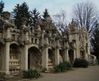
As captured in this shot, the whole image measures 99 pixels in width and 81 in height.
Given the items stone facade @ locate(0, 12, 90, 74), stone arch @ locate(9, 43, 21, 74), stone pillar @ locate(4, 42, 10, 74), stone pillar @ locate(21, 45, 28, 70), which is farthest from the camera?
stone pillar @ locate(21, 45, 28, 70)

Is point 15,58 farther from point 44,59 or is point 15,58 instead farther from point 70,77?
point 70,77

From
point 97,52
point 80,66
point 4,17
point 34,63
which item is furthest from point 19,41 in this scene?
point 97,52

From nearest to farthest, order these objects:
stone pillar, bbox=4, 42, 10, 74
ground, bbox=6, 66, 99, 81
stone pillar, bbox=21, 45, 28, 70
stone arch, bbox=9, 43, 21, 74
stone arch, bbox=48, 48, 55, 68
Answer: ground, bbox=6, 66, 99, 81 < stone pillar, bbox=4, 42, 10, 74 < stone arch, bbox=9, 43, 21, 74 < stone pillar, bbox=21, 45, 28, 70 < stone arch, bbox=48, 48, 55, 68

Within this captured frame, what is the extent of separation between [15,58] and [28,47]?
162 cm

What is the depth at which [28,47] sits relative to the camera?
2259 centimetres

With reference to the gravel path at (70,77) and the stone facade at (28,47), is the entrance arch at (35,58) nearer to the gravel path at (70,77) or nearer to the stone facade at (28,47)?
the stone facade at (28,47)

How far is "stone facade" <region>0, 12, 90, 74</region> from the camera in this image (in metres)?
19.7

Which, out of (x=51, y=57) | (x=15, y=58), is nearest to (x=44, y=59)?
(x=51, y=57)

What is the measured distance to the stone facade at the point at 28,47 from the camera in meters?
19.7

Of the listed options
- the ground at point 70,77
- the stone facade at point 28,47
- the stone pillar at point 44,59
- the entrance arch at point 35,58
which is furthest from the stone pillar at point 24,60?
the stone pillar at point 44,59

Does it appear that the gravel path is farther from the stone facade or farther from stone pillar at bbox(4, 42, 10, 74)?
stone pillar at bbox(4, 42, 10, 74)

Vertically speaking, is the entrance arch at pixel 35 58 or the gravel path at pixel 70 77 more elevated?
the entrance arch at pixel 35 58

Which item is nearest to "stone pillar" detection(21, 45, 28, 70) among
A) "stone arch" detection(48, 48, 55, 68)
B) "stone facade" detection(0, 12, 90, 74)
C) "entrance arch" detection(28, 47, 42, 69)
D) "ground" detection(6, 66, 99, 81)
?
"stone facade" detection(0, 12, 90, 74)

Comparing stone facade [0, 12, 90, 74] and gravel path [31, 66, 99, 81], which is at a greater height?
stone facade [0, 12, 90, 74]
